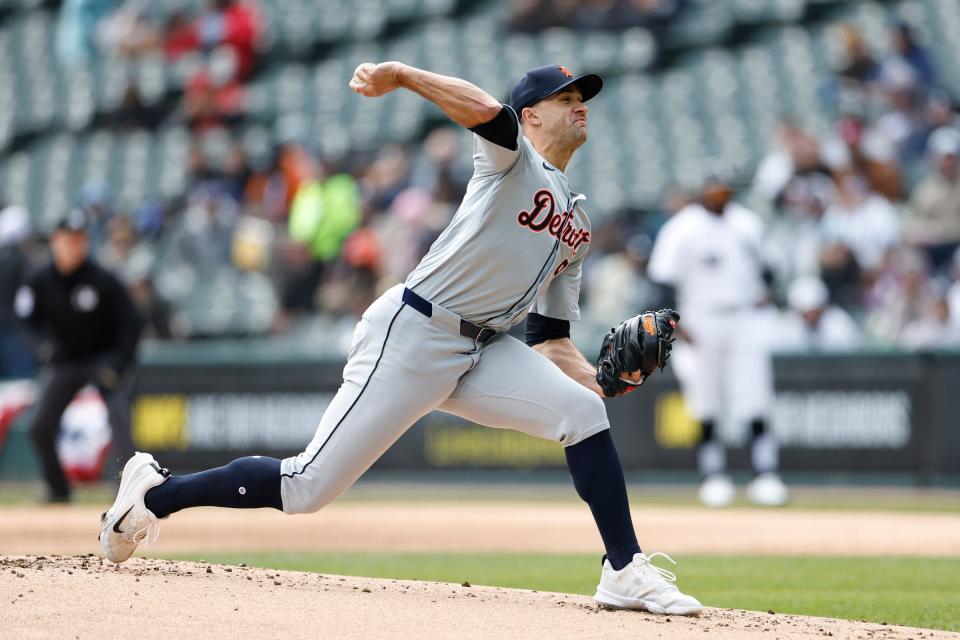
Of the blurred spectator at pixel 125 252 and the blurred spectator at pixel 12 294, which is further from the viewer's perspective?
the blurred spectator at pixel 125 252

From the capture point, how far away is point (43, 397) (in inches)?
440

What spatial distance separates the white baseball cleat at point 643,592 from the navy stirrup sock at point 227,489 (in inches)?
44.6

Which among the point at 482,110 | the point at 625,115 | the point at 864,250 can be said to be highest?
the point at 625,115

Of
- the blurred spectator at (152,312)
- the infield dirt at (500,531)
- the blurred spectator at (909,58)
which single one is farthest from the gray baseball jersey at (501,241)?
the blurred spectator at (152,312)

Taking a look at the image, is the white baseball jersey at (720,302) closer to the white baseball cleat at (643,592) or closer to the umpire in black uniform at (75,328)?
the umpire in black uniform at (75,328)

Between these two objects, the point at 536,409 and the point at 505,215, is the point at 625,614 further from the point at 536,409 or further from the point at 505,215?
the point at 505,215

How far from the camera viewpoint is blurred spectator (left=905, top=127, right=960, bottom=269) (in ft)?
42.0

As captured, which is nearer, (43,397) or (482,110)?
(482,110)

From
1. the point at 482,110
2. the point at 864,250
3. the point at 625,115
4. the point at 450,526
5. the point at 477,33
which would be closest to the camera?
the point at 482,110

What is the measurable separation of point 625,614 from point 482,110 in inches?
66.3

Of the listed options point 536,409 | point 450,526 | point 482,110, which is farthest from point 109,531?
point 450,526

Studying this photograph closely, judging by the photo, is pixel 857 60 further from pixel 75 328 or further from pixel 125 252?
pixel 75 328

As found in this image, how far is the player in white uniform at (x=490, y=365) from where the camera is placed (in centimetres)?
488

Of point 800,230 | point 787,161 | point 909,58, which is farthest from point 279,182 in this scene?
point 909,58
